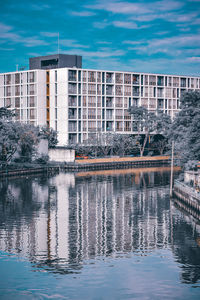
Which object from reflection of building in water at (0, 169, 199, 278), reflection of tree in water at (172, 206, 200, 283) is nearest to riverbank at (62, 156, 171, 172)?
reflection of building in water at (0, 169, 199, 278)

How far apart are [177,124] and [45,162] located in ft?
135

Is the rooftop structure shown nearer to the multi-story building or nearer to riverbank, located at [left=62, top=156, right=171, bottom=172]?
the multi-story building

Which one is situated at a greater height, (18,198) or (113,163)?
(113,163)

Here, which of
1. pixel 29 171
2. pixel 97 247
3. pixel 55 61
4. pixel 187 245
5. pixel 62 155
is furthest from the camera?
pixel 55 61

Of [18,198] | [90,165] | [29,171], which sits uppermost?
[90,165]

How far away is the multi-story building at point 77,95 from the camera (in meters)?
125

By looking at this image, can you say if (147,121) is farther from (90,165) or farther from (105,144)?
(90,165)

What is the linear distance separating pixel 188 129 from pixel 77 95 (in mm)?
61903

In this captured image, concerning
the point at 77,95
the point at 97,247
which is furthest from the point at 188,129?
the point at 77,95

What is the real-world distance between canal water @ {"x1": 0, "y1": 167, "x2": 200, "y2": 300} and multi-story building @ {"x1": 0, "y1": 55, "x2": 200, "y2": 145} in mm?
56516

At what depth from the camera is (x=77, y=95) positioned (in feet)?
409

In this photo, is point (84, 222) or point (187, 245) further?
point (84, 222)

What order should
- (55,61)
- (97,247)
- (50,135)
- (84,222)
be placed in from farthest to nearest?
1. (55,61)
2. (50,135)
3. (84,222)
4. (97,247)

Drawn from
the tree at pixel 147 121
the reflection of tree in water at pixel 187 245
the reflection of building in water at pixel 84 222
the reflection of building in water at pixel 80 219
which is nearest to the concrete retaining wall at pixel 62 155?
the tree at pixel 147 121
